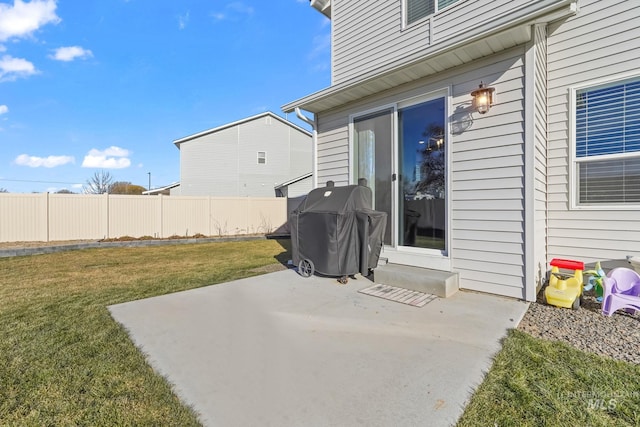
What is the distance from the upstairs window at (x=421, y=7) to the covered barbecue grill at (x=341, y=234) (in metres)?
3.55

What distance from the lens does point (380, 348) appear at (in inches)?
87.3

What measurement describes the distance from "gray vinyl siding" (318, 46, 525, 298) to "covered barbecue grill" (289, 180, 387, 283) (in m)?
1.04

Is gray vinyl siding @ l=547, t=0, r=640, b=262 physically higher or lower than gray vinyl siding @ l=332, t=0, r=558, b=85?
lower

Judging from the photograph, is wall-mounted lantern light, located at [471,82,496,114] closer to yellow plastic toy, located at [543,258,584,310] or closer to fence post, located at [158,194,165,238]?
yellow plastic toy, located at [543,258,584,310]

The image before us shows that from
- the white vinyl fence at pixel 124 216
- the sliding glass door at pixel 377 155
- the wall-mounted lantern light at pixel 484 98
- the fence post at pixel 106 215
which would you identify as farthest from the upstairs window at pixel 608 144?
the fence post at pixel 106 215

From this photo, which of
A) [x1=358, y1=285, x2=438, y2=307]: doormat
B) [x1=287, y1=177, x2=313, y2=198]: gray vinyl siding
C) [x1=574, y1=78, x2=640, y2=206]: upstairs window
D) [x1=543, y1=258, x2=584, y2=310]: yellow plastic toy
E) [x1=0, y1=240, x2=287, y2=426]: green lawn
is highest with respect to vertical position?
[x1=287, y1=177, x2=313, y2=198]: gray vinyl siding

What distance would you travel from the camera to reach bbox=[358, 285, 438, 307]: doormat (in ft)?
10.6

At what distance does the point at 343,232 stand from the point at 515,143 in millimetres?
2230

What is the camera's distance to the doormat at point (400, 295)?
322cm

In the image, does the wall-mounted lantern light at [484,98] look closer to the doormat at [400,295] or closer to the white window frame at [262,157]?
the doormat at [400,295]

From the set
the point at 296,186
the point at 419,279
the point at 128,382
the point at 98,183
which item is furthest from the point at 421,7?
the point at 98,183

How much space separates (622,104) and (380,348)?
4.16 meters
